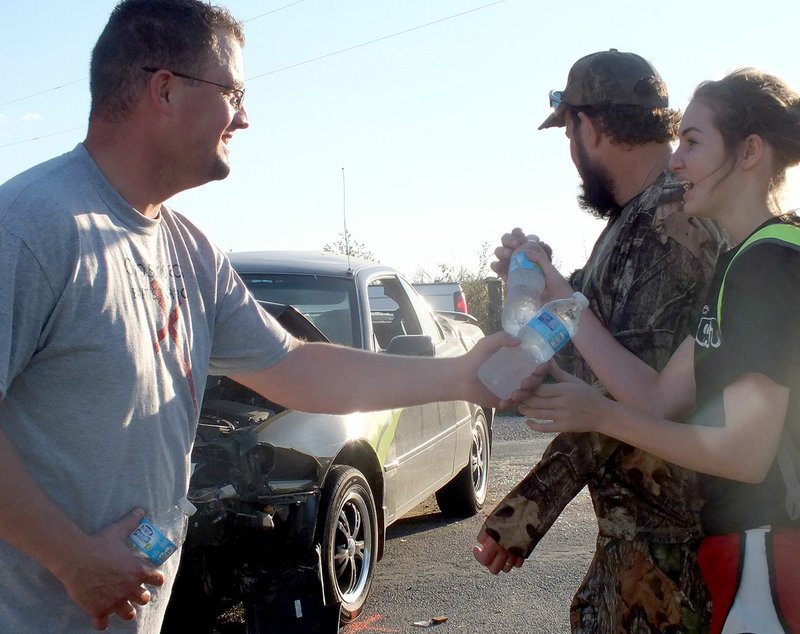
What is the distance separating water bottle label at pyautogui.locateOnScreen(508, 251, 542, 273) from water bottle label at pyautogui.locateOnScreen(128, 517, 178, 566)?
1.28m

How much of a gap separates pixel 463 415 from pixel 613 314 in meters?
5.26

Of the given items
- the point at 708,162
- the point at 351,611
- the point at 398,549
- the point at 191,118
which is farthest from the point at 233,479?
the point at 708,162

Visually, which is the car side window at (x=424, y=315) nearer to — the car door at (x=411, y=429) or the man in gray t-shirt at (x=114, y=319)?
the car door at (x=411, y=429)

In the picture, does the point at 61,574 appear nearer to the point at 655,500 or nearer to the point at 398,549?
the point at 655,500

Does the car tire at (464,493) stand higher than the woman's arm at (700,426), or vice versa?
the woman's arm at (700,426)

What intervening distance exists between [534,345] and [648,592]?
0.83 m

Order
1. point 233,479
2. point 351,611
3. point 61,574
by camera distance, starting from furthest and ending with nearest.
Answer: point 351,611 < point 233,479 < point 61,574

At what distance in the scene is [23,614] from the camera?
6.81 feet

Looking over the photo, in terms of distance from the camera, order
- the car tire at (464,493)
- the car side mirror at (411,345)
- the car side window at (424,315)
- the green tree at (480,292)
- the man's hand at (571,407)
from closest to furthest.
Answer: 1. the man's hand at (571,407)
2. the car side mirror at (411,345)
3. the car side window at (424,315)
4. the car tire at (464,493)
5. the green tree at (480,292)

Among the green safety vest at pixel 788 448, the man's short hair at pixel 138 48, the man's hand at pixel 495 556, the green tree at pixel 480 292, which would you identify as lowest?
the green tree at pixel 480 292

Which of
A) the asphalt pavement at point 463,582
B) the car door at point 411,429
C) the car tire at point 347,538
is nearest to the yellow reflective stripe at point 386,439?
the car door at point 411,429

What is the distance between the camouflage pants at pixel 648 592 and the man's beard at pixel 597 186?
1.06 meters

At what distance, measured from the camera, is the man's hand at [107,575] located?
202 cm

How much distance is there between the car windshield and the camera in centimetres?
667
